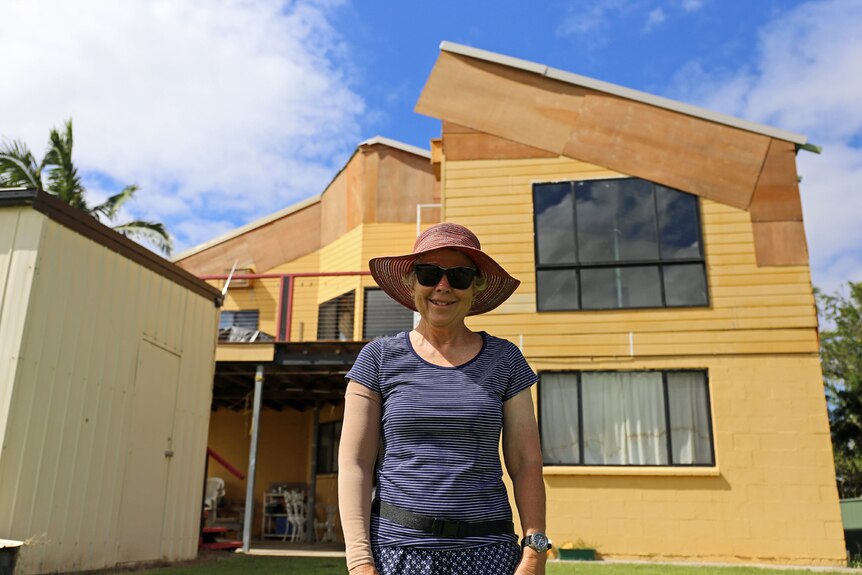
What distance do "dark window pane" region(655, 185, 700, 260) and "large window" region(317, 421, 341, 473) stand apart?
8288 mm

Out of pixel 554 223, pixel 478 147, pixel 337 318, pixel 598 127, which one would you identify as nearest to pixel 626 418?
pixel 554 223

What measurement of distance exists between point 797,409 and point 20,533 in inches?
367

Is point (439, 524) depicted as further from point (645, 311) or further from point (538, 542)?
point (645, 311)

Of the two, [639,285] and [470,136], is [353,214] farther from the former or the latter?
[639,285]

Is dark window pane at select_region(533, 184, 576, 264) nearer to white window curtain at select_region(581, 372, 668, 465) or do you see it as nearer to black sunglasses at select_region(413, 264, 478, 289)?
white window curtain at select_region(581, 372, 668, 465)

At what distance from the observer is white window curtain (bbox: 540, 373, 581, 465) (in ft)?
35.8

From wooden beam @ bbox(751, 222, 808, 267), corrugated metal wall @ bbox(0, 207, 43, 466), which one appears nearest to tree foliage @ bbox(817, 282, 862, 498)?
wooden beam @ bbox(751, 222, 808, 267)

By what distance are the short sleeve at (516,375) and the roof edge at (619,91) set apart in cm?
1048

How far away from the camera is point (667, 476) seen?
10.5 m

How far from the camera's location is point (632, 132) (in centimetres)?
1189

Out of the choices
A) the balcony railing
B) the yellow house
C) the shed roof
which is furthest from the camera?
the balcony railing

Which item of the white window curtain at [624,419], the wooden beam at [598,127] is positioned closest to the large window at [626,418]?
the white window curtain at [624,419]

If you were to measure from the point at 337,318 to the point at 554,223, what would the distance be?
6.01m

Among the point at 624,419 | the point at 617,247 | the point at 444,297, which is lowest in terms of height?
the point at 444,297
